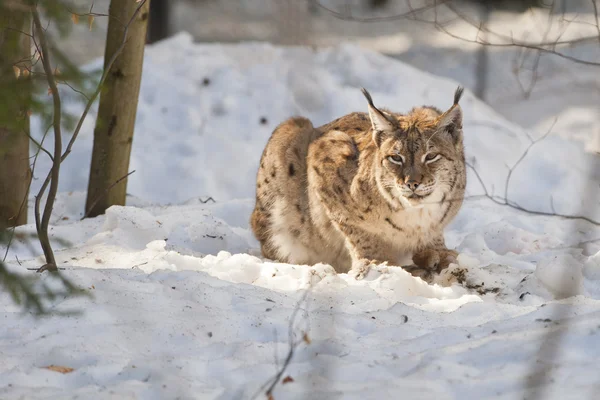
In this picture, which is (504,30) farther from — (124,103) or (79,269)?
(79,269)

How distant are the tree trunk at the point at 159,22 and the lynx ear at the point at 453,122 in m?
7.33

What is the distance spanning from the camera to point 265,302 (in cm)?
357

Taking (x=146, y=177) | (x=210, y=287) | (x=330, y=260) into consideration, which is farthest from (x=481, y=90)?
(x=210, y=287)

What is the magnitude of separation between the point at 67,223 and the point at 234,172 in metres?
2.22

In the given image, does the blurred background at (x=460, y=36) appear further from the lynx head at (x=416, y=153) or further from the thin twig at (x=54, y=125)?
the thin twig at (x=54, y=125)

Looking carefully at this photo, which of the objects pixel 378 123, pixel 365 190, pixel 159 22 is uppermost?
pixel 159 22

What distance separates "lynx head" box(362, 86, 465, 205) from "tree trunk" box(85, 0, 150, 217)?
5.24ft

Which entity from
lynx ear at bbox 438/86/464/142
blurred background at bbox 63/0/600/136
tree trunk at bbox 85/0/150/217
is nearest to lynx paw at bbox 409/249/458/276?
lynx ear at bbox 438/86/464/142

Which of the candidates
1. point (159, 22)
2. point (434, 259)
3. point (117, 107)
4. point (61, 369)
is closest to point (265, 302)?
point (61, 369)

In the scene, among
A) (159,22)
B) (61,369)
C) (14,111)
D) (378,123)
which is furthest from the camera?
(159,22)

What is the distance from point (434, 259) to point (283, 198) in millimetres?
1092

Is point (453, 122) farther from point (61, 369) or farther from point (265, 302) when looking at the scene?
point (61, 369)

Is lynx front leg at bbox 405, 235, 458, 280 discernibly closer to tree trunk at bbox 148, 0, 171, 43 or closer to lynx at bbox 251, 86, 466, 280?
lynx at bbox 251, 86, 466, 280

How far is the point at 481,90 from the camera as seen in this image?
9.83 m
